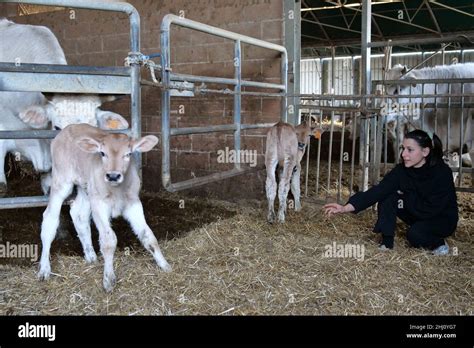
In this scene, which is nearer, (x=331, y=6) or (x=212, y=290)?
(x=212, y=290)

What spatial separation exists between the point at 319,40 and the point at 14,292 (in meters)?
16.0

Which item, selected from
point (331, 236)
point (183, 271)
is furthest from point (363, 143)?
point (183, 271)

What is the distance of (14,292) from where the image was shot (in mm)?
3461

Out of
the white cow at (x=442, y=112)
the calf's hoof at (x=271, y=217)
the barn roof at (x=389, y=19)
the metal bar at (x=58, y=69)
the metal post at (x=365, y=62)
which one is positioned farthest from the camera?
the barn roof at (x=389, y=19)

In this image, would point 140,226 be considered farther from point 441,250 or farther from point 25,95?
point 441,250

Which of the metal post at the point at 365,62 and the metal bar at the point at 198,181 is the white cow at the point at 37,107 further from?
the metal post at the point at 365,62

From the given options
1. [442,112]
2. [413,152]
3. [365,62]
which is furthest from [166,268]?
[442,112]

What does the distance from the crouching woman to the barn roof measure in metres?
8.59

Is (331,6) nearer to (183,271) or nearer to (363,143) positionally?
(363,143)

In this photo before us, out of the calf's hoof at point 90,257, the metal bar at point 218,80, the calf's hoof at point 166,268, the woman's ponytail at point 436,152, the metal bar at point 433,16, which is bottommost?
the calf's hoof at point 166,268

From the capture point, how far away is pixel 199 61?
7.77 m

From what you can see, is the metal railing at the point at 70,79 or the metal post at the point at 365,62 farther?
the metal post at the point at 365,62

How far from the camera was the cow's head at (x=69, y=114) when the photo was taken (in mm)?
4316

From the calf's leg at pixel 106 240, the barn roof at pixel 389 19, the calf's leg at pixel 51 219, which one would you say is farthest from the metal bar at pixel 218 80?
the barn roof at pixel 389 19
